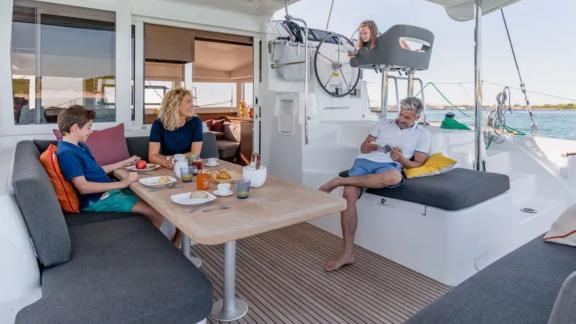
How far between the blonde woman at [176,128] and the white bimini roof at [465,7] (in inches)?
111

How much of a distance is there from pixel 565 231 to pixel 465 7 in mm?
3094

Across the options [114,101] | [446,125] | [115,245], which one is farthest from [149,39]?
[446,125]

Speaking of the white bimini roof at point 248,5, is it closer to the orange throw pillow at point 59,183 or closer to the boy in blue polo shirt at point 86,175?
the boy in blue polo shirt at point 86,175

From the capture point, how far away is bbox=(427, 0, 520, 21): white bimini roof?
3.62m

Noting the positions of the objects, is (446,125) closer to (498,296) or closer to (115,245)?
(498,296)

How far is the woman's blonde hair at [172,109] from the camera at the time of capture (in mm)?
2768

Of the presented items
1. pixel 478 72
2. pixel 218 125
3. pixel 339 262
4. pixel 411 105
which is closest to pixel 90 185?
pixel 339 262

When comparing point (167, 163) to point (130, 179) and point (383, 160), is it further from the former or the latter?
point (383, 160)

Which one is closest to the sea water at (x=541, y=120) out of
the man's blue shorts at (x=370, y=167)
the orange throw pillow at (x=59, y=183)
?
the man's blue shorts at (x=370, y=167)

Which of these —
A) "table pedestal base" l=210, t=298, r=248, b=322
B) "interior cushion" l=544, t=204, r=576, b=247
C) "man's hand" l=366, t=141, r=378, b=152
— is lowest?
"table pedestal base" l=210, t=298, r=248, b=322

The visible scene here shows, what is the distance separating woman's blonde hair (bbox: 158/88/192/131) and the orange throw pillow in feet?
2.99

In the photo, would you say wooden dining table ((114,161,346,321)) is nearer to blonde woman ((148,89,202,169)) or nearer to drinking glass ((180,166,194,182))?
drinking glass ((180,166,194,182))

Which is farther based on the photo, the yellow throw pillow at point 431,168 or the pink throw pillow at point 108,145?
the pink throw pillow at point 108,145

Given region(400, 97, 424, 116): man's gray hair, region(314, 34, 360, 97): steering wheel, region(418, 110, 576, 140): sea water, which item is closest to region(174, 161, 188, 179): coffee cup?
region(400, 97, 424, 116): man's gray hair
